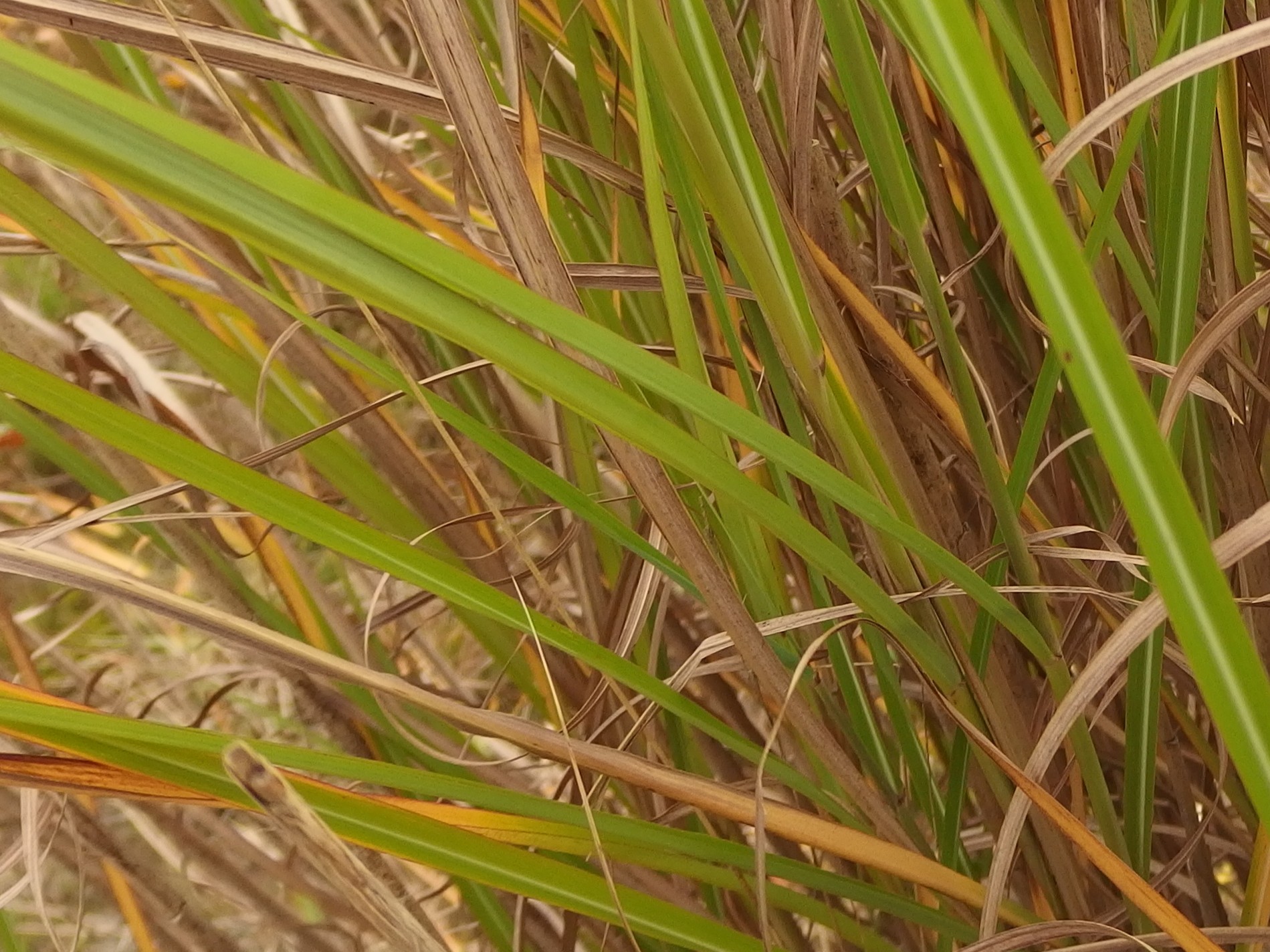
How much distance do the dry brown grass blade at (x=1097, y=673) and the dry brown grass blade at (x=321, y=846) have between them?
17cm

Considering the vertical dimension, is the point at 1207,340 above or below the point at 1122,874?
above

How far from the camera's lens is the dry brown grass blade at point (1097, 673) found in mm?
237

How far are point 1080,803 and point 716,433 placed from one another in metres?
0.24

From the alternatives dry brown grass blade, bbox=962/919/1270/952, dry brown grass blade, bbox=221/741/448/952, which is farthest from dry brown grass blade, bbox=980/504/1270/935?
dry brown grass blade, bbox=221/741/448/952

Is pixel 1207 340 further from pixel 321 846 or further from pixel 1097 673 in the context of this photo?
pixel 321 846

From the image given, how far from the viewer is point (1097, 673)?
0.89ft

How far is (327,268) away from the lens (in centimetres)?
16

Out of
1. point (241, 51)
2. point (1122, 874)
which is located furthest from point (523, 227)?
point (1122, 874)

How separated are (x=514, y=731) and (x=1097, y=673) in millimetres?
156

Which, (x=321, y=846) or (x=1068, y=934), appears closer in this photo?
(x=321, y=846)

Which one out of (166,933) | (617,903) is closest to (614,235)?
(617,903)

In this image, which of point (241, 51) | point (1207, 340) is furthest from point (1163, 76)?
point (241, 51)

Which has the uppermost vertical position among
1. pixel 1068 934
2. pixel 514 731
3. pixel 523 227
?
pixel 523 227

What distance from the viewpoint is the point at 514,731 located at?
276 millimetres
